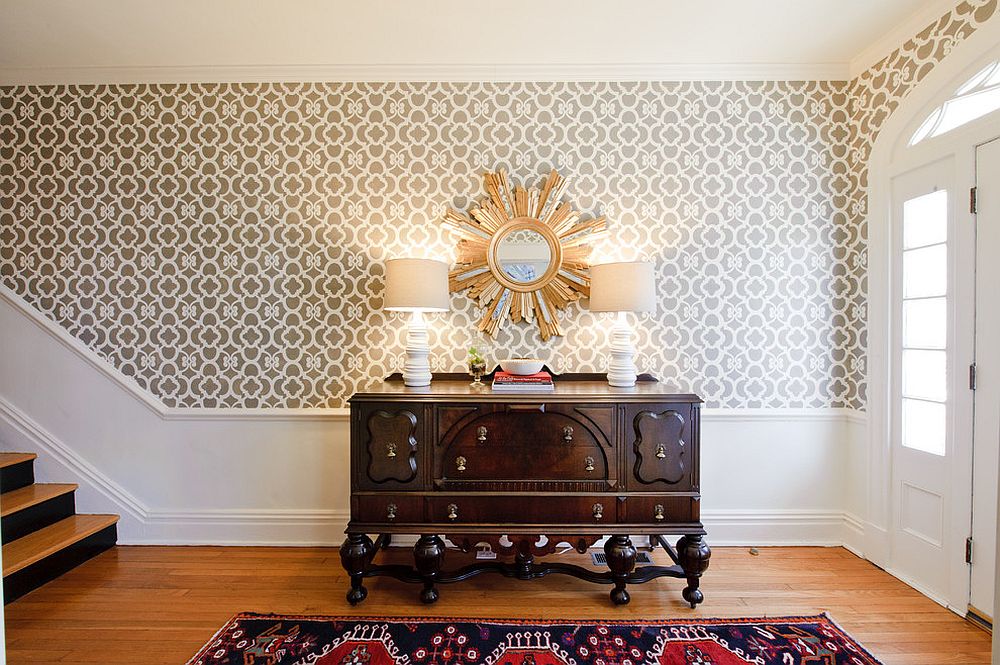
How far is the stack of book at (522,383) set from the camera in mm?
2605

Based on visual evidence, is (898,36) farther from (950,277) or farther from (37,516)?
(37,516)

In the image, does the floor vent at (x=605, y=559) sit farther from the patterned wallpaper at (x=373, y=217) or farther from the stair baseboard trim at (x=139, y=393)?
the stair baseboard trim at (x=139, y=393)

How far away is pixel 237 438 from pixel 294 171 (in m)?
1.74

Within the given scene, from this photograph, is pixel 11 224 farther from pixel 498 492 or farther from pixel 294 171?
pixel 498 492

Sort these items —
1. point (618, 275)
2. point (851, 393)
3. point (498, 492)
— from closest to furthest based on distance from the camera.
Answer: point (498, 492) < point (618, 275) < point (851, 393)

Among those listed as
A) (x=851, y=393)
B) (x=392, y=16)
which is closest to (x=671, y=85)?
(x=392, y=16)

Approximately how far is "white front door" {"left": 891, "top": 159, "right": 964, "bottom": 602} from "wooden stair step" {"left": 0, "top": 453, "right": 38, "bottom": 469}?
5155mm

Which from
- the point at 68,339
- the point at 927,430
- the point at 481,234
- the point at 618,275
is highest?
the point at 481,234

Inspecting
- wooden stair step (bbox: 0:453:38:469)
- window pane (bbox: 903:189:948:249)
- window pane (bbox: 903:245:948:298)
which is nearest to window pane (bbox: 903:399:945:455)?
window pane (bbox: 903:245:948:298)

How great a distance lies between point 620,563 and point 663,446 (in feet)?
2.05

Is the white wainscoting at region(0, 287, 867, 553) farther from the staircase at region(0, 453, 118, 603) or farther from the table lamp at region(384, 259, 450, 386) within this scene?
the table lamp at region(384, 259, 450, 386)

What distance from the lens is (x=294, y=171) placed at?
3162 mm

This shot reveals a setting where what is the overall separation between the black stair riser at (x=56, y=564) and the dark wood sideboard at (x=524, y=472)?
1693mm

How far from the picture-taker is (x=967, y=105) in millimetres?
2596
